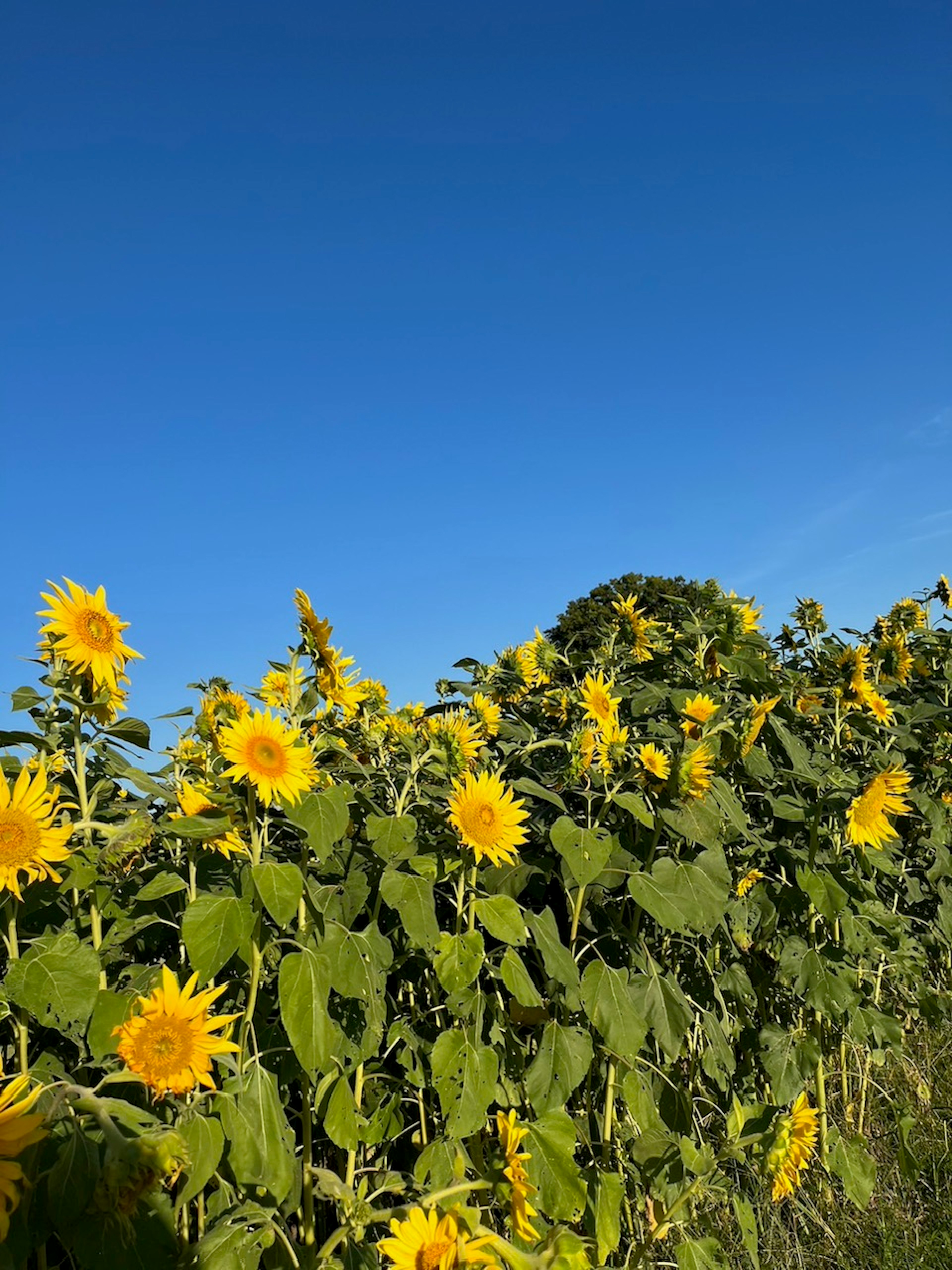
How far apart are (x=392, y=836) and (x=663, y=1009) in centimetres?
95

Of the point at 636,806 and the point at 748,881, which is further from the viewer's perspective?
the point at 748,881

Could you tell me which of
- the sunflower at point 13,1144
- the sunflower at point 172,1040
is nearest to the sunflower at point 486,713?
the sunflower at point 172,1040

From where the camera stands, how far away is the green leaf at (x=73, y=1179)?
1.47 m

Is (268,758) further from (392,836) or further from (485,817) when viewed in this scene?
(485,817)

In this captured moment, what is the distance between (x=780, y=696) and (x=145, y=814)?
2.19 m

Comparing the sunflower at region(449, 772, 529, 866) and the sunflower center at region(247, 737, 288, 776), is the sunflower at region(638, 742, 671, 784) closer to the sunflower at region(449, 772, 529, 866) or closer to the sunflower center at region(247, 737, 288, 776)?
the sunflower at region(449, 772, 529, 866)

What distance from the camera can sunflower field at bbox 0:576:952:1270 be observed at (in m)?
1.84

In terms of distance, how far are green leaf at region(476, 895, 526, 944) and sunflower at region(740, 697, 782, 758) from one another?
3.31 ft

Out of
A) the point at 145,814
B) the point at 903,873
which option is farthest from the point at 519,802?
the point at 903,873

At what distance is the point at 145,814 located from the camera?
2.24 metres

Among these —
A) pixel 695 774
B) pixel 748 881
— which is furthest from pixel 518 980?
pixel 748 881

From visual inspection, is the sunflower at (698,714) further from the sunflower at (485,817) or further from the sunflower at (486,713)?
the sunflower at (485,817)

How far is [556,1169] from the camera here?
7.31 ft

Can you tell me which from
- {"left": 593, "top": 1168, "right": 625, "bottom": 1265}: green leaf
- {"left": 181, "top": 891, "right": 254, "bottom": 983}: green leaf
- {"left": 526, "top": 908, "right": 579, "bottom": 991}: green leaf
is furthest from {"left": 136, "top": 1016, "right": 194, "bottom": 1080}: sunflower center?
{"left": 593, "top": 1168, "right": 625, "bottom": 1265}: green leaf
